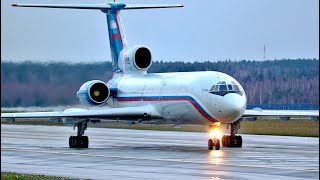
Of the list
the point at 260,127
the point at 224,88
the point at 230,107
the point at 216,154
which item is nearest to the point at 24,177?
the point at 216,154

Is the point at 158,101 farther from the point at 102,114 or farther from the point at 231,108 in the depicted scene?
the point at 231,108

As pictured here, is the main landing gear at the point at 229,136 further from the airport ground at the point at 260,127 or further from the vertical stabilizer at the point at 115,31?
the vertical stabilizer at the point at 115,31

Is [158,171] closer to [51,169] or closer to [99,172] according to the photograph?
[99,172]

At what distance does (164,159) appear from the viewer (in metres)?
28.7

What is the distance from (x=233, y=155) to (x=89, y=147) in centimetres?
874

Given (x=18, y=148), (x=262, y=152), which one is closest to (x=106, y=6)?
(x=18, y=148)

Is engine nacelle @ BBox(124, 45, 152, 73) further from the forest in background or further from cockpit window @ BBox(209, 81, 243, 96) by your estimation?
cockpit window @ BBox(209, 81, 243, 96)

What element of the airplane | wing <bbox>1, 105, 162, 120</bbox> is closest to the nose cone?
the airplane

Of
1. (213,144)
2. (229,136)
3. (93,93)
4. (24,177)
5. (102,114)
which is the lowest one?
(24,177)

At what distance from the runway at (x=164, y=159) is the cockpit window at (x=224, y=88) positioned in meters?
2.31

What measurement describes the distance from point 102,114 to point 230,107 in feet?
18.8

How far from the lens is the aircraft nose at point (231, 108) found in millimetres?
34562

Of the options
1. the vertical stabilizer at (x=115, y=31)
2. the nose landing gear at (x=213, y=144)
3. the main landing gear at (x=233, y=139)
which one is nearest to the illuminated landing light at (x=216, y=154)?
the nose landing gear at (x=213, y=144)

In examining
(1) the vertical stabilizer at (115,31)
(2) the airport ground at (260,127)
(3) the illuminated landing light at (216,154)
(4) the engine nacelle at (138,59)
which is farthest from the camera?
(2) the airport ground at (260,127)
